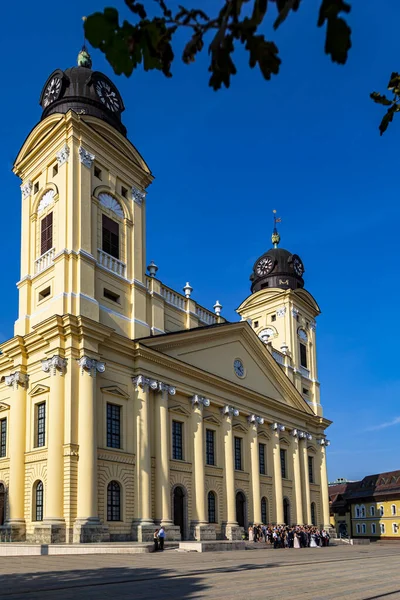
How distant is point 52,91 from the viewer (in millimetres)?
38250

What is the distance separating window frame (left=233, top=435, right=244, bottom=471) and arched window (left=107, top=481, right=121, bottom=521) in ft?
38.2

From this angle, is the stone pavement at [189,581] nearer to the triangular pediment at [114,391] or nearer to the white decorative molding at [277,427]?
the triangular pediment at [114,391]

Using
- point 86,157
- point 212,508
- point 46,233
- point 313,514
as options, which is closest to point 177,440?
point 212,508

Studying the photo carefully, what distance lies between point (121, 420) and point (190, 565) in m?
14.1

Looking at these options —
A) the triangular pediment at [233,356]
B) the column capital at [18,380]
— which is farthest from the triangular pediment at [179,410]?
the column capital at [18,380]

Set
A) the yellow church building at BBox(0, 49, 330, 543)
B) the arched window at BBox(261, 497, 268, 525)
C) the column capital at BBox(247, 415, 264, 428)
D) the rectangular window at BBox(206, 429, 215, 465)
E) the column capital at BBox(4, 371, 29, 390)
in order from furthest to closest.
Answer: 1. the arched window at BBox(261, 497, 268, 525)
2. the column capital at BBox(247, 415, 264, 428)
3. the rectangular window at BBox(206, 429, 215, 465)
4. the column capital at BBox(4, 371, 29, 390)
5. the yellow church building at BBox(0, 49, 330, 543)

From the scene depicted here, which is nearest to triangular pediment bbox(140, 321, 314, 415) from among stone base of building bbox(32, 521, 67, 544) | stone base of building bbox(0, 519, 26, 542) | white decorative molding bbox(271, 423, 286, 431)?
white decorative molding bbox(271, 423, 286, 431)

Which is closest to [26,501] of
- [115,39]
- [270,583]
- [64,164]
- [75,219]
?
[75,219]

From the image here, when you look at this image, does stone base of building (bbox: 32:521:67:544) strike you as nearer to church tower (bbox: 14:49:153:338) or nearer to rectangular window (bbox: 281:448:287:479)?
church tower (bbox: 14:49:153:338)

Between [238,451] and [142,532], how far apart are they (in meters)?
12.3

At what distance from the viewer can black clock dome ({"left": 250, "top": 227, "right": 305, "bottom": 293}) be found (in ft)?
181

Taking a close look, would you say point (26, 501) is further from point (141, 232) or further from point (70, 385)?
point (141, 232)

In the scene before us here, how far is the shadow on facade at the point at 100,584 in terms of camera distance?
1166cm

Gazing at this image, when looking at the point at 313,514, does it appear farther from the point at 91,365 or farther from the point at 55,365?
the point at 55,365
